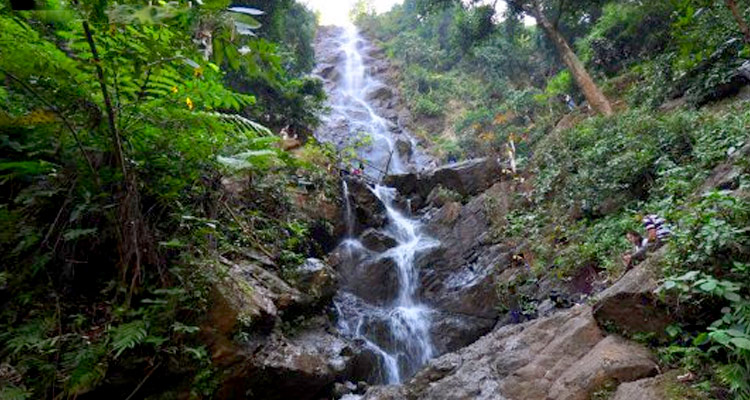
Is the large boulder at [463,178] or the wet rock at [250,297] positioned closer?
the wet rock at [250,297]

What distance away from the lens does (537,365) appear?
4.13 metres

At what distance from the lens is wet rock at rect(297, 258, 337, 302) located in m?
6.51

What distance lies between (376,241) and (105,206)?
7517 millimetres

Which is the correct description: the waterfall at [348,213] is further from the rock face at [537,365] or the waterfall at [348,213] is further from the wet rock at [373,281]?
the rock face at [537,365]

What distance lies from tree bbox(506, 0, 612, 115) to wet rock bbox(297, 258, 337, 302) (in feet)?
28.2

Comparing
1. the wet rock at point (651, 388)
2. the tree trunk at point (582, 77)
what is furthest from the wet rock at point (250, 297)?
the tree trunk at point (582, 77)

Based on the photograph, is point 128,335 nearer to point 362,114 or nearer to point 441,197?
point 441,197

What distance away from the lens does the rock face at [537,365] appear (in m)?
3.46

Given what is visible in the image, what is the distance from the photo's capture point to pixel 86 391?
11.1ft

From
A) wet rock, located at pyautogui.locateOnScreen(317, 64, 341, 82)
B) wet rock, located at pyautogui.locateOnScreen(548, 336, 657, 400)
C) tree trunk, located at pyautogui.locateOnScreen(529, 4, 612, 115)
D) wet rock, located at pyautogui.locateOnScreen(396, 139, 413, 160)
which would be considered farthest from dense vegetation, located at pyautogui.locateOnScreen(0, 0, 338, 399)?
wet rock, located at pyautogui.locateOnScreen(317, 64, 341, 82)

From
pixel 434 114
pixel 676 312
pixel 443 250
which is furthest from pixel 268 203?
pixel 434 114

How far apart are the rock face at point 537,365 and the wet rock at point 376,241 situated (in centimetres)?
506

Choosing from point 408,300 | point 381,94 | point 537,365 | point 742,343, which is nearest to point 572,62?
point 408,300

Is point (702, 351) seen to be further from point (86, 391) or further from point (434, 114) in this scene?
point (434, 114)
